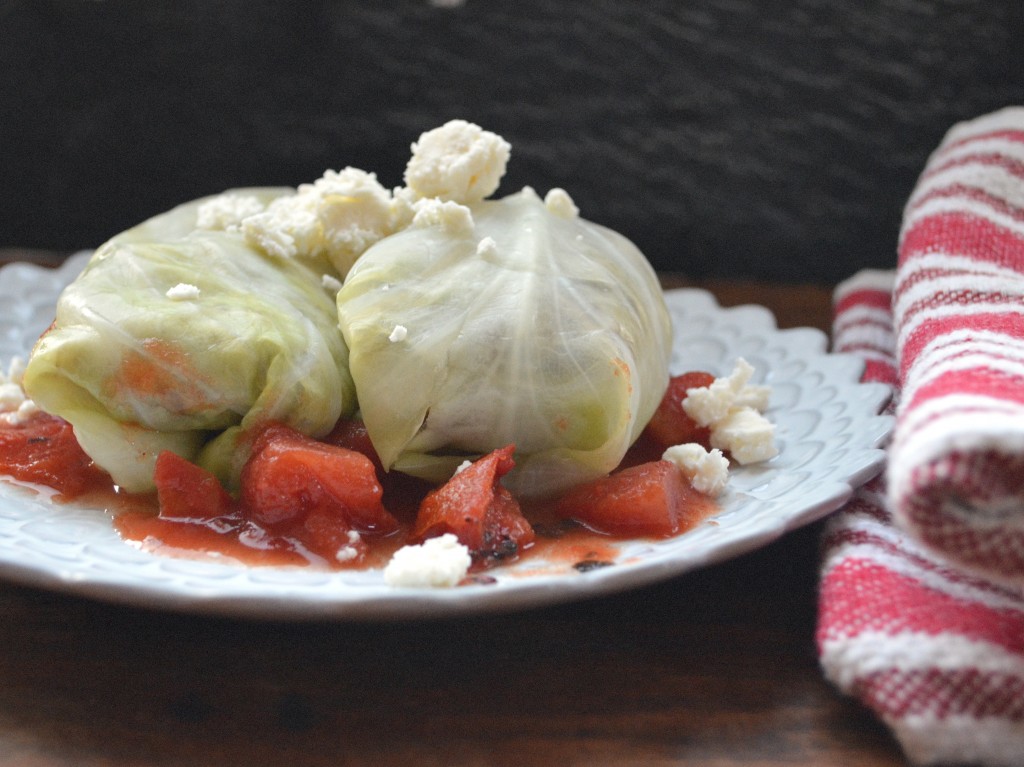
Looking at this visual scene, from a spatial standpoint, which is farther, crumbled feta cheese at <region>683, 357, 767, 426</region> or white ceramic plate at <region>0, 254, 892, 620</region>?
crumbled feta cheese at <region>683, 357, 767, 426</region>

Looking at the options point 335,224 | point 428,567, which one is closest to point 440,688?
point 428,567

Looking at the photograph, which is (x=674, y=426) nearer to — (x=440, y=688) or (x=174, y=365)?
(x=440, y=688)

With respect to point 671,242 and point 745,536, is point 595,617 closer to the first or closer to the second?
point 745,536

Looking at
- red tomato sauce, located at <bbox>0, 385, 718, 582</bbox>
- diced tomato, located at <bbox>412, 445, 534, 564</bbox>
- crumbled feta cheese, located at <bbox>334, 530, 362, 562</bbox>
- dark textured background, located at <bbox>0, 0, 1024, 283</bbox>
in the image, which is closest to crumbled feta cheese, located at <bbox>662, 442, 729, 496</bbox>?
red tomato sauce, located at <bbox>0, 385, 718, 582</bbox>

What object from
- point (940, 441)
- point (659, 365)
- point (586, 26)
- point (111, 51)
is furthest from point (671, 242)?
point (940, 441)

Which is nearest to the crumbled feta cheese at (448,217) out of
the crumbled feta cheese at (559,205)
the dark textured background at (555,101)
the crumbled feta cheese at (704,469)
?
the crumbled feta cheese at (559,205)

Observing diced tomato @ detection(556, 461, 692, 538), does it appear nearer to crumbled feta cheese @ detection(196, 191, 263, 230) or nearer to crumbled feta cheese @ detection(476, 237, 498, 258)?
crumbled feta cheese @ detection(476, 237, 498, 258)

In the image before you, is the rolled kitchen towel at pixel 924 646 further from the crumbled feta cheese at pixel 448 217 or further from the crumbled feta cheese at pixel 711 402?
the crumbled feta cheese at pixel 448 217

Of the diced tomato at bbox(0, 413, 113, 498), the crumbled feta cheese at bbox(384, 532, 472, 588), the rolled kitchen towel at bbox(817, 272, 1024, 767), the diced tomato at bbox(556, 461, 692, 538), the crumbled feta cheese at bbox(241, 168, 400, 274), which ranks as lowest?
the diced tomato at bbox(0, 413, 113, 498)
